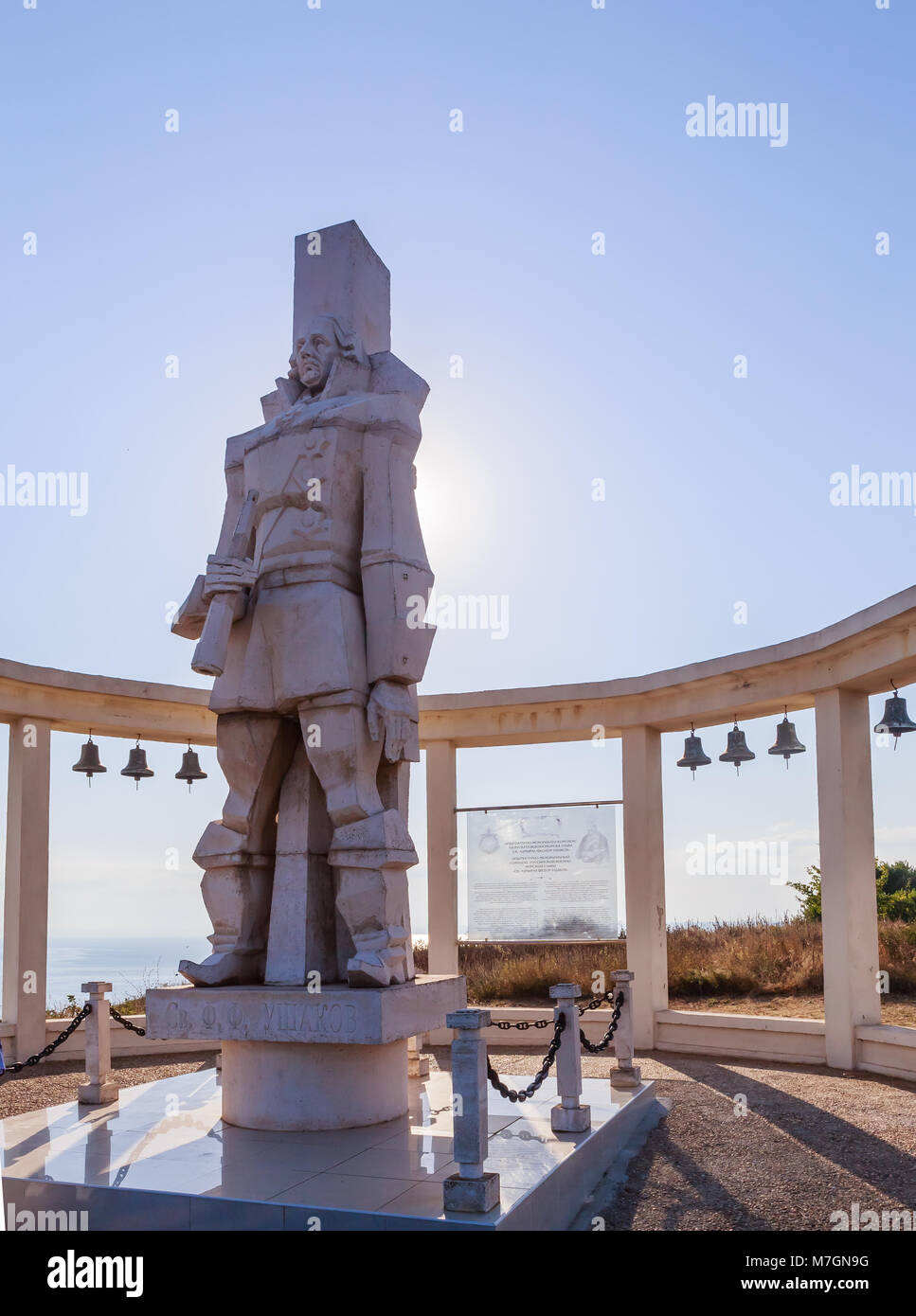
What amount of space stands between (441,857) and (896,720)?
16.9 ft

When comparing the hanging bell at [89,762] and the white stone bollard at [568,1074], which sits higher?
the hanging bell at [89,762]

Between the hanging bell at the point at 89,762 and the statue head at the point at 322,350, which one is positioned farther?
the hanging bell at the point at 89,762

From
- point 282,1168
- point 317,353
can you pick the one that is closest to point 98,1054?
point 282,1168

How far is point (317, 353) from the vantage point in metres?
6.86

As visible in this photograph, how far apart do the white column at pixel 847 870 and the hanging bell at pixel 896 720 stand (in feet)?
4.15

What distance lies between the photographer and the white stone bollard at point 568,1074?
6.14 m

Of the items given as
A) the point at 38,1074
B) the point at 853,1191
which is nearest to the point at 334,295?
the point at 853,1191

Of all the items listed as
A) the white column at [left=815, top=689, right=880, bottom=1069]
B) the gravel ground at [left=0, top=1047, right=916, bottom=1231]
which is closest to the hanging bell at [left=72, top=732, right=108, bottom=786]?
the gravel ground at [left=0, top=1047, right=916, bottom=1231]

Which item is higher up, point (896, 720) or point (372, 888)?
point (896, 720)

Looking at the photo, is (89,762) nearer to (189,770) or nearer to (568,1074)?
(189,770)

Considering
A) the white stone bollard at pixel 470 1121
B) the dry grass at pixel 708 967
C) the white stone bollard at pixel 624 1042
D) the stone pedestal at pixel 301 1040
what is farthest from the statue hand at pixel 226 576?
the dry grass at pixel 708 967

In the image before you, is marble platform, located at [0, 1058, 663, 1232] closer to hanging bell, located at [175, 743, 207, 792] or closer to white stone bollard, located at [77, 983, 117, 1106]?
white stone bollard, located at [77, 983, 117, 1106]

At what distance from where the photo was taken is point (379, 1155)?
214 inches

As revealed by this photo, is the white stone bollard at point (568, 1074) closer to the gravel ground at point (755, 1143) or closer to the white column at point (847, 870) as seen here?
the gravel ground at point (755, 1143)
